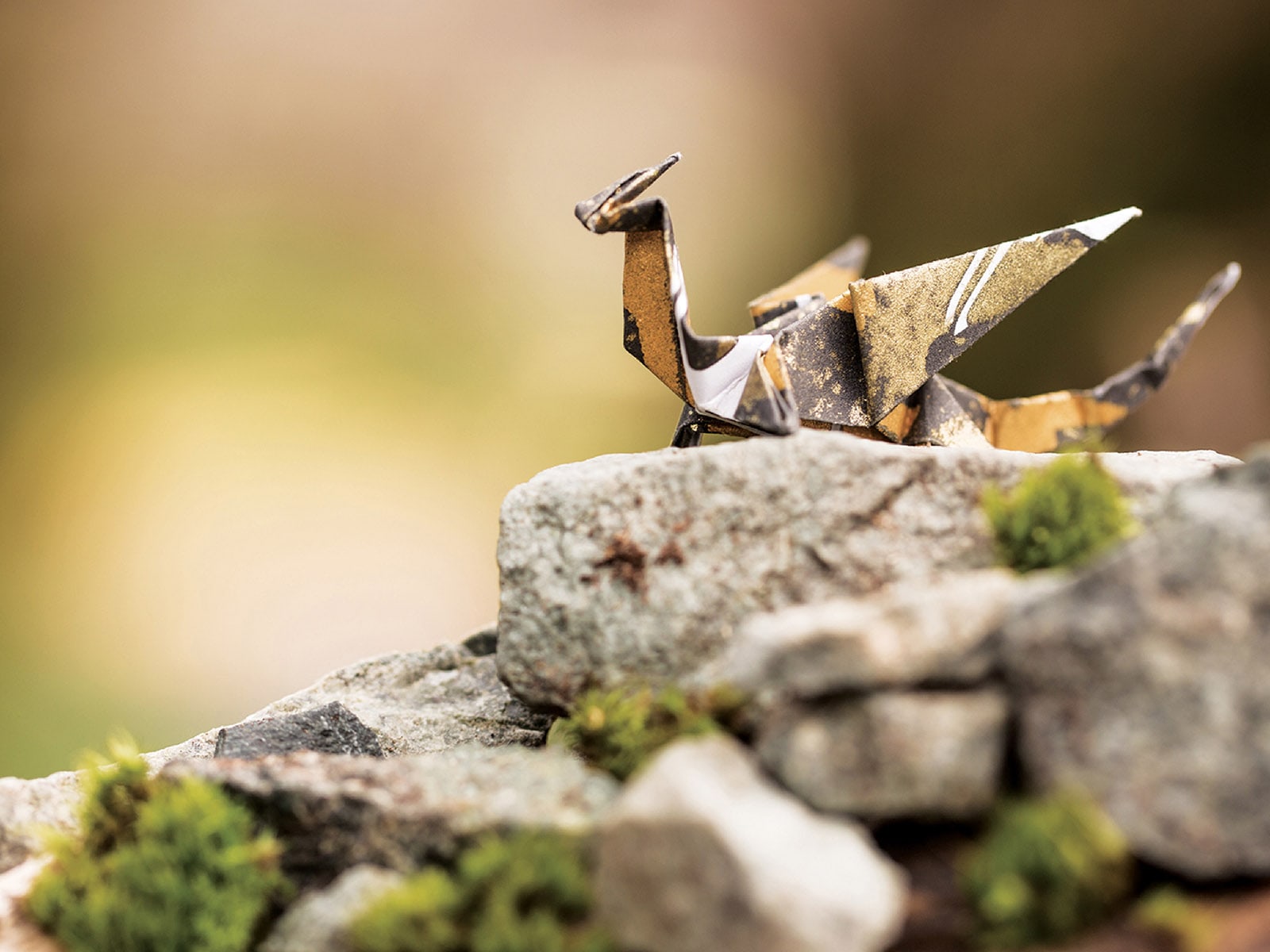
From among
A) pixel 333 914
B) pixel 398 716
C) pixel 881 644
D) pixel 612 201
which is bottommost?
pixel 398 716

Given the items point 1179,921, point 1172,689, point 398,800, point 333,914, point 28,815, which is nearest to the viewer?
point 1179,921

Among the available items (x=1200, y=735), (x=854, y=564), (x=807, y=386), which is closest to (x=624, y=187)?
(x=807, y=386)

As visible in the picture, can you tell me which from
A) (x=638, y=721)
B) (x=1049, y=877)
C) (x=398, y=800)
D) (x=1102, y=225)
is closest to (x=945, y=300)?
(x=1102, y=225)

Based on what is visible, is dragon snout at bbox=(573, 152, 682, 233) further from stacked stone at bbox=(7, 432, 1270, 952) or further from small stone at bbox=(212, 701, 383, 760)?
small stone at bbox=(212, 701, 383, 760)

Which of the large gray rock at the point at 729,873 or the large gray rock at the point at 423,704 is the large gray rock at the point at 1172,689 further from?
the large gray rock at the point at 423,704

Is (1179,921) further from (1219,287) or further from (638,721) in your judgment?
(1219,287)

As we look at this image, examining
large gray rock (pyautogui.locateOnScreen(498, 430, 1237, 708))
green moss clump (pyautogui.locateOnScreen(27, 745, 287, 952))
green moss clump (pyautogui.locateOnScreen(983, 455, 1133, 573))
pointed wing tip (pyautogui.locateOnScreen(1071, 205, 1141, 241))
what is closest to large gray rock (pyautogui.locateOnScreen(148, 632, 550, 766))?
large gray rock (pyautogui.locateOnScreen(498, 430, 1237, 708))
